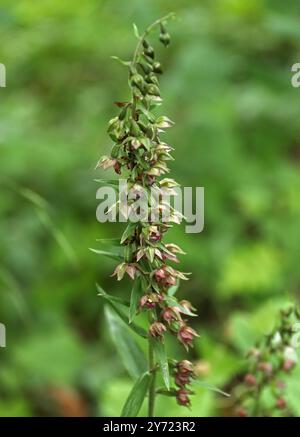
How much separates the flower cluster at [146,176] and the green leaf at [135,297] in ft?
0.04

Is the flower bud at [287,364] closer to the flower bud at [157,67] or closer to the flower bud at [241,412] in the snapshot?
the flower bud at [241,412]

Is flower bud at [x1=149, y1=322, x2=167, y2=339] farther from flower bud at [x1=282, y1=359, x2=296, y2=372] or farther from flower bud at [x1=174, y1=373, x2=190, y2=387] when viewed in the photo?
flower bud at [x1=282, y1=359, x2=296, y2=372]

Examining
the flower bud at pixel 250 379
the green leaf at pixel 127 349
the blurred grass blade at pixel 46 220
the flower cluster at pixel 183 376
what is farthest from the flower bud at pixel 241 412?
the blurred grass blade at pixel 46 220

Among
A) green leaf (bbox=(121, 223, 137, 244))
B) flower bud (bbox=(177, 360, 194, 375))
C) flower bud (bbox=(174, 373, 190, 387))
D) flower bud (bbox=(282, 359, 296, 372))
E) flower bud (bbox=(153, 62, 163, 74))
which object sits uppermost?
flower bud (bbox=(153, 62, 163, 74))

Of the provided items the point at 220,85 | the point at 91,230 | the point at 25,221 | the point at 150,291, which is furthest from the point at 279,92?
the point at 150,291

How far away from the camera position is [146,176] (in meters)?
2.05

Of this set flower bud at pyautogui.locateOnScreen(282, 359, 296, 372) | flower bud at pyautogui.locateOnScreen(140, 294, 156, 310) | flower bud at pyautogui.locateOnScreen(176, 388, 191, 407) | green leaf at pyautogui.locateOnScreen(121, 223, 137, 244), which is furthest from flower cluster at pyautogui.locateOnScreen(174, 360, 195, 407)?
flower bud at pyautogui.locateOnScreen(282, 359, 296, 372)

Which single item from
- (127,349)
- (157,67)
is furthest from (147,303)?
(157,67)

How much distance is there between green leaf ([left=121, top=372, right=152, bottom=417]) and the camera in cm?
226

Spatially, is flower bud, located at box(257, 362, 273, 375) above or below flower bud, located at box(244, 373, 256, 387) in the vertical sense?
above

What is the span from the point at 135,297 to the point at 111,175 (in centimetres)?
365

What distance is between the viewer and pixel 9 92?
6926mm

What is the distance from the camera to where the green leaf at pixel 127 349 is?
258cm

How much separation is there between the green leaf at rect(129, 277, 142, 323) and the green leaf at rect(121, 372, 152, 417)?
0.95ft
